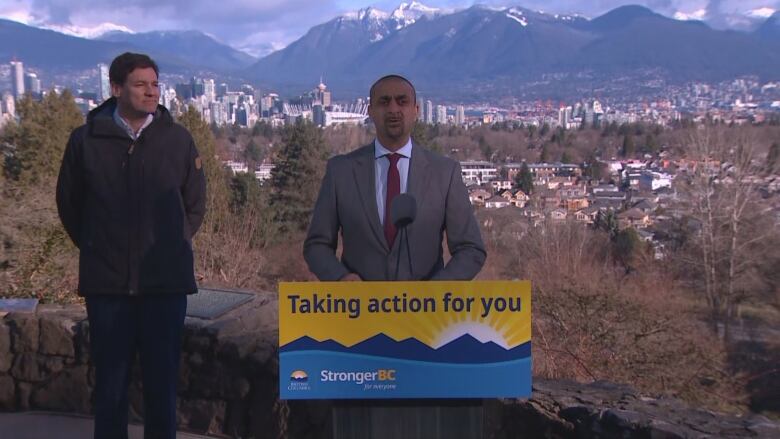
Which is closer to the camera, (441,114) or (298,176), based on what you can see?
(298,176)

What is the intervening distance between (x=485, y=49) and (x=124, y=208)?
14753cm

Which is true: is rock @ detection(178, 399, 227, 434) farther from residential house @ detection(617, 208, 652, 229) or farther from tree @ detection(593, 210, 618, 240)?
residential house @ detection(617, 208, 652, 229)

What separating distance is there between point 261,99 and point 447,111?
14.4 metres

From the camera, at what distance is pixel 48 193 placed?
1280 cm

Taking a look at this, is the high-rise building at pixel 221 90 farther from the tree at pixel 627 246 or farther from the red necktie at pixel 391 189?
the red necktie at pixel 391 189

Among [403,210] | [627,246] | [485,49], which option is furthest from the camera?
[485,49]

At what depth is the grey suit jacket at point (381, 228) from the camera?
103 inches

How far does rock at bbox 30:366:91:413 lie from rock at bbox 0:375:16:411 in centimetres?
13

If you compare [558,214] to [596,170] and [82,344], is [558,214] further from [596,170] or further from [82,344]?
[82,344]

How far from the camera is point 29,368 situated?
4.35m

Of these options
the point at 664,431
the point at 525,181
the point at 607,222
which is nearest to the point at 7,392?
the point at 664,431

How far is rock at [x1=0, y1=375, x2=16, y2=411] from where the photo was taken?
4355 mm

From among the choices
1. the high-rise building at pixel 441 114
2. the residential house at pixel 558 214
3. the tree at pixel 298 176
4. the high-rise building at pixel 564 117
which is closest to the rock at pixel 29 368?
the tree at pixel 298 176

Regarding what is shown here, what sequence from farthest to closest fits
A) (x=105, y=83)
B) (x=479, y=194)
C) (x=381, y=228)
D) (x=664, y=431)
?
(x=479, y=194), (x=105, y=83), (x=664, y=431), (x=381, y=228)
